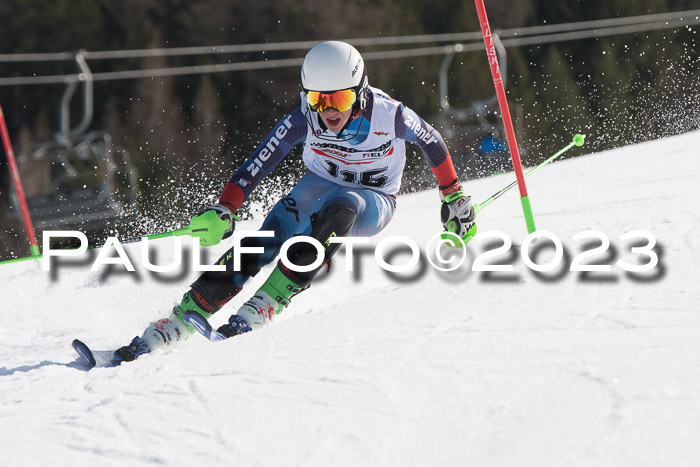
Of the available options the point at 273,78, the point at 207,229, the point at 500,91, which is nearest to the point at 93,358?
the point at 207,229

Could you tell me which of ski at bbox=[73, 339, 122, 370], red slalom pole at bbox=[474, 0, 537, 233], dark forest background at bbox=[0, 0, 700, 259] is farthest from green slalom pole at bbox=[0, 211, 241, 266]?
dark forest background at bbox=[0, 0, 700, 259]

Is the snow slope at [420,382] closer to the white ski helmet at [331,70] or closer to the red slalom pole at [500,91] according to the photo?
the red slalom pole at [500,91]

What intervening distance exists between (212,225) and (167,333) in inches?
19.1

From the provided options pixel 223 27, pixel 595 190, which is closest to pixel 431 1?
pixel 223 27

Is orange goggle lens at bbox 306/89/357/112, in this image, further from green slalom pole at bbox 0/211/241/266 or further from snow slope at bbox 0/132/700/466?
snow slope at bbox 0/132/700/466

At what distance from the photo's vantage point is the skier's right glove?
11.1 feet

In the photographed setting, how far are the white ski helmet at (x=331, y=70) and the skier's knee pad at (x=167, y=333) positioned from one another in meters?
1.08

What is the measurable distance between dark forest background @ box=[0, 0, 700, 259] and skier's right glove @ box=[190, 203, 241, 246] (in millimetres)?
18263

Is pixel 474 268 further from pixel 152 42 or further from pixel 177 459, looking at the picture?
pixel 152 42

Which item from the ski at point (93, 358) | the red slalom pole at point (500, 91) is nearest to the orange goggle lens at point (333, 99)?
the red slalom pole at point (500, 91)

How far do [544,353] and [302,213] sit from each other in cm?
160

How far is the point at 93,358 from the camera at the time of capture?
3.01 metres

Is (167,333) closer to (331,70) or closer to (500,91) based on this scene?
(331,70)

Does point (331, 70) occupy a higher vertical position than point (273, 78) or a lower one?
lower
